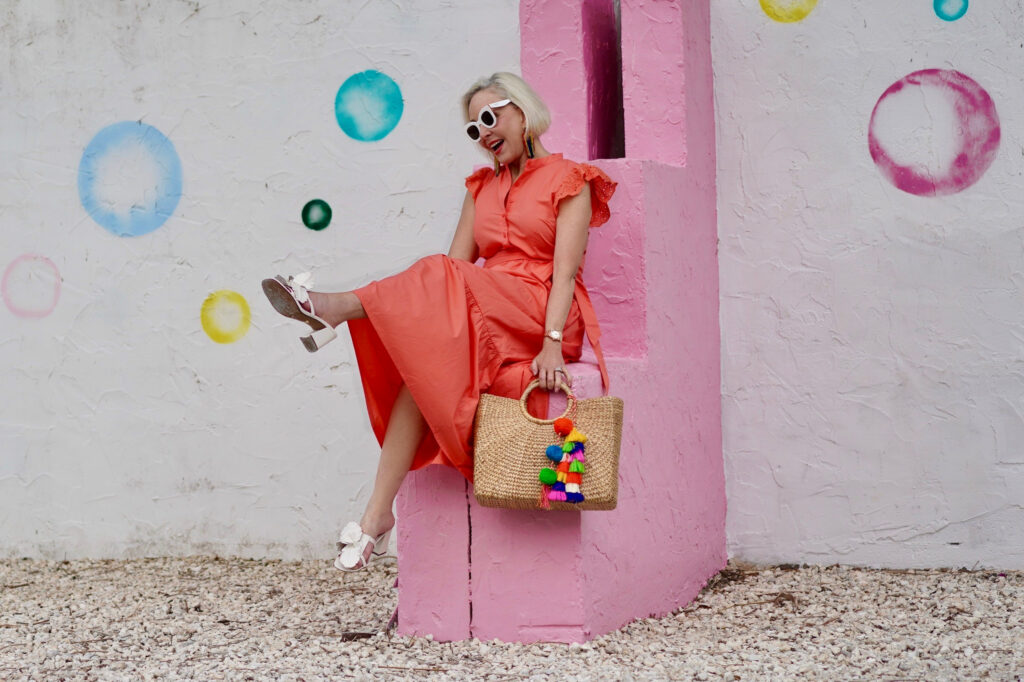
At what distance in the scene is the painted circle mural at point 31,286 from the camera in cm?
454

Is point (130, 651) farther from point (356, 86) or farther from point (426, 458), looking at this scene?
point (356, 86)

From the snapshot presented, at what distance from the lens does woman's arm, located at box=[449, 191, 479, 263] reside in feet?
11.0

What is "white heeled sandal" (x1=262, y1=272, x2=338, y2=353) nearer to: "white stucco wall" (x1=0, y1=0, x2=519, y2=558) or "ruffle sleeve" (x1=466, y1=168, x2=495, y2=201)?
"ruffle sleeve" (x1=466, y1=168, x2=495, y2=201)

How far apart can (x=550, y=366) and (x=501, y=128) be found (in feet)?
2.20

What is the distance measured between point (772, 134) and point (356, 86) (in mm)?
1466

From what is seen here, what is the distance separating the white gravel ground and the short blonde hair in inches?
53.2

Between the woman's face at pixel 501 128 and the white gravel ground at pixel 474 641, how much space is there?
129cm

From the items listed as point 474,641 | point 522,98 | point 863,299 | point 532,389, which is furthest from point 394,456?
point 863,299

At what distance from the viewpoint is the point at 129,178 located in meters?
4.48

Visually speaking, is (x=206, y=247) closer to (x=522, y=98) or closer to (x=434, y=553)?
(x=522, y=98)

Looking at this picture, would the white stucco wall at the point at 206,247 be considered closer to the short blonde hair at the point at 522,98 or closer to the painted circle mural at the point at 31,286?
the painted circle mural at the point at 31,286

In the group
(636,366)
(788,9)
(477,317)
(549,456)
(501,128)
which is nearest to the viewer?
(549,456)

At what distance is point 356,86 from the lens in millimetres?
4305

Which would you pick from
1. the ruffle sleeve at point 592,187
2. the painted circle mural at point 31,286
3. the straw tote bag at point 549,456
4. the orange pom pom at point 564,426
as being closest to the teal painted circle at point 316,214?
the painted circle mural at point 31,286
